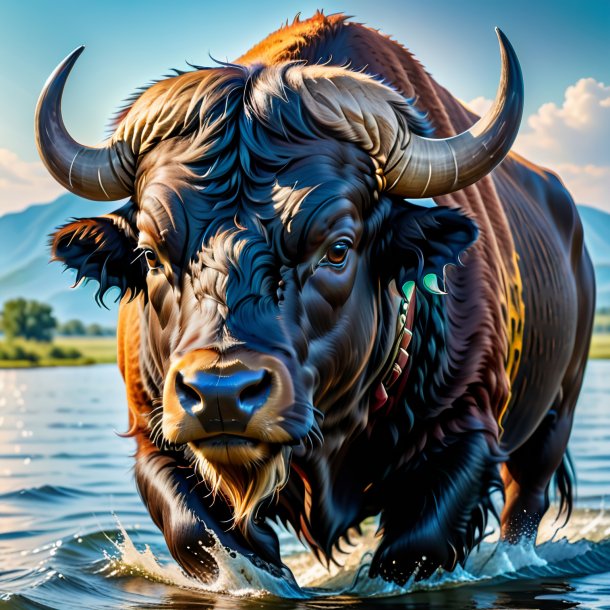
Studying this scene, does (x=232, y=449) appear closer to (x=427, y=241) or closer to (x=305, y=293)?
(x=305, y=293)

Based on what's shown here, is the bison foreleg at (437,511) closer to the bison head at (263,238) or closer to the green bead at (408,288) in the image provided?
the bison head at (263,238)

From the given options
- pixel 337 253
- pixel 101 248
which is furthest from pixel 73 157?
pixel 337 253

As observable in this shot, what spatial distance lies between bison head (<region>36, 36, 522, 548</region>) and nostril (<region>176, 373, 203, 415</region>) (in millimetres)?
12

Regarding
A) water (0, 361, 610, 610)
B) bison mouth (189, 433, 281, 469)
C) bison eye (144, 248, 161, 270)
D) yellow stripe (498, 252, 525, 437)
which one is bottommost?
water (0, 361, 610, 610)

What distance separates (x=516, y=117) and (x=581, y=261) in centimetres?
398

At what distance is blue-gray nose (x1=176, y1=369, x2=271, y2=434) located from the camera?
506 cm

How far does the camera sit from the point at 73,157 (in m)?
6.53

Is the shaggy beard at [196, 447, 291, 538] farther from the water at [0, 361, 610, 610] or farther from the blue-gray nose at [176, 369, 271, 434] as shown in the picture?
the water at [0, 361, 610, 610]

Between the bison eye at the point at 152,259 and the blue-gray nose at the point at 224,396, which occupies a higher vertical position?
the bison eye at the point at 152,259

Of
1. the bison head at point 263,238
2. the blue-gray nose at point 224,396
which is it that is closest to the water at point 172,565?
the bison head at point 263,238

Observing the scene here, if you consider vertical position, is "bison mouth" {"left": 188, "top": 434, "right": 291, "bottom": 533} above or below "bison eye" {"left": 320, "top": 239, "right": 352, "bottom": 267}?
below

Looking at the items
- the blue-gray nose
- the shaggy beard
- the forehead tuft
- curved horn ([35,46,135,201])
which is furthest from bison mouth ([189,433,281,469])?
curved horn ([35,46,135,201])

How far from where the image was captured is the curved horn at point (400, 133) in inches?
241

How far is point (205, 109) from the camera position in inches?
236
